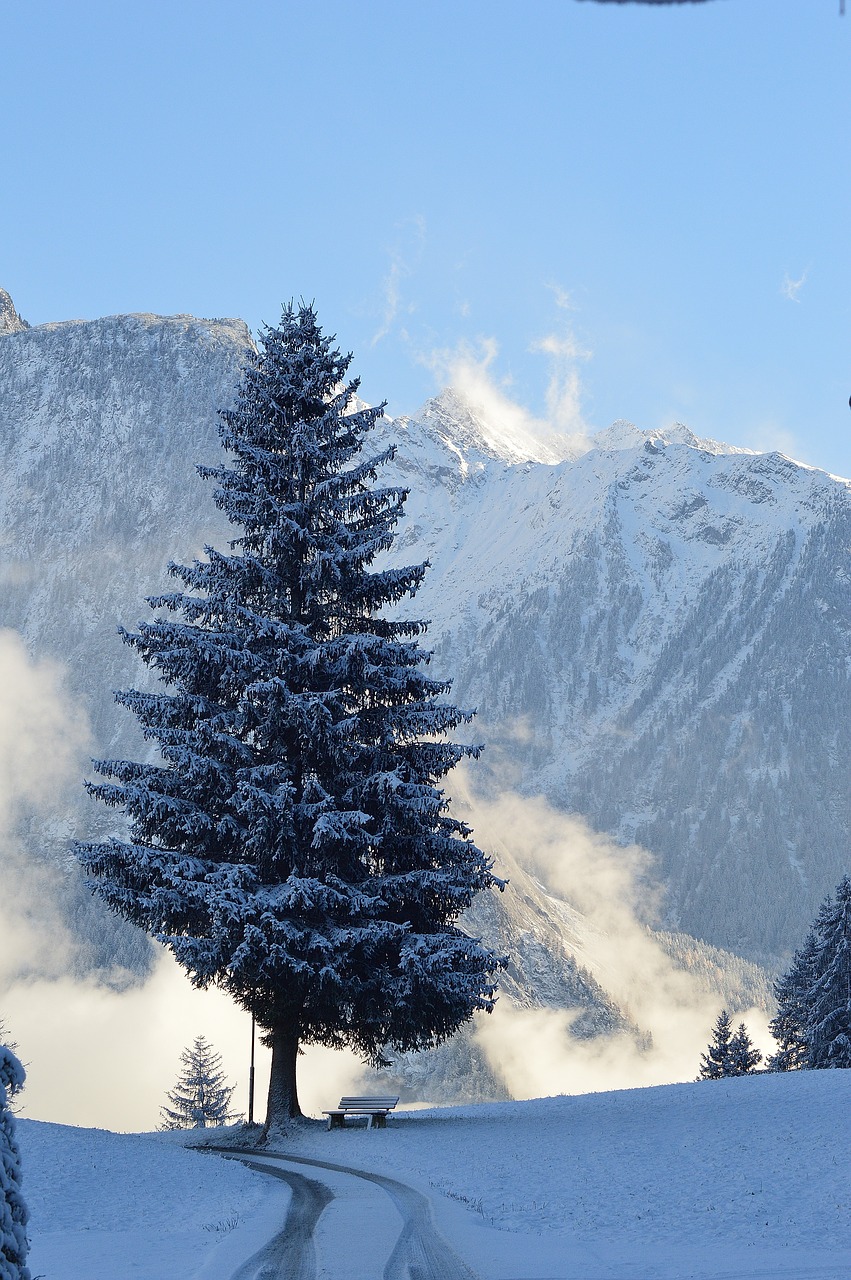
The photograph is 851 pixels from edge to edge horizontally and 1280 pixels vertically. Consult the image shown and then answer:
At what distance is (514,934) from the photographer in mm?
197500

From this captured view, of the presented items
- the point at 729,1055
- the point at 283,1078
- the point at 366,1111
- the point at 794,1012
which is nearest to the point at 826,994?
the point at 794,1012

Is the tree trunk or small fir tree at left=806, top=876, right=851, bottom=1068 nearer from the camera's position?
the tree trunk

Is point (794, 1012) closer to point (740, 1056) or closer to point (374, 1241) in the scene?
point (740, 1056)

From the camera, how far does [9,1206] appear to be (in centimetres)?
578

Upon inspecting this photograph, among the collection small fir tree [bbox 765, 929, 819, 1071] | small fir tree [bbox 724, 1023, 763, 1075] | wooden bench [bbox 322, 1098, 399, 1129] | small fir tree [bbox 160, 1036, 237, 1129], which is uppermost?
small fir tree [bbox 765, 929, 819, 1071]

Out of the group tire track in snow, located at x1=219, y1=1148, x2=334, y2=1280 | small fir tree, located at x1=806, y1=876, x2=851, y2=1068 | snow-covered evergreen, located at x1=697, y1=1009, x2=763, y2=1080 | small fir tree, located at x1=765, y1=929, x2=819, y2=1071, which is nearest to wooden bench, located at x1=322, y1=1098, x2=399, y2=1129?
tire track in snow, located at x1=219, y1=1148, x2=334, y2=1280

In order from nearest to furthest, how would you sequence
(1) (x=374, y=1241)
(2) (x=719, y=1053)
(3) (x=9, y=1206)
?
(3) (x=9, y=1206)
(1) (x=374, y=1241)
(2) (x=719, y=1053)

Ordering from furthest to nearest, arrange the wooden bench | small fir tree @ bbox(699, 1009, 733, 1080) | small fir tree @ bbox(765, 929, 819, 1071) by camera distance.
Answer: small fir tree @ bbox(699, 1009, 733, 1080) < small fir tree @ bbox(765, 929, 819, 1071) < the wooden bench

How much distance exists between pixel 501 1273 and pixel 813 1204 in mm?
5090

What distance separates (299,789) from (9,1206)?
15.6 metres

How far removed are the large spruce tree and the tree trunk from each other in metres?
0.04

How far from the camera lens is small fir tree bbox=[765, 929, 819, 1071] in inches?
1934

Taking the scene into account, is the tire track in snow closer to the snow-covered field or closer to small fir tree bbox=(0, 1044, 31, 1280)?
the snow-covered field

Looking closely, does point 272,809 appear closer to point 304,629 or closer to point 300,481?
point 304,629
